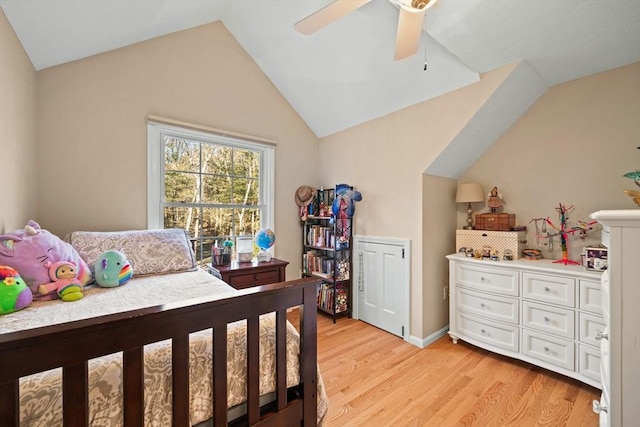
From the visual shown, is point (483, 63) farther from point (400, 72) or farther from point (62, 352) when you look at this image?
point (62, 352)

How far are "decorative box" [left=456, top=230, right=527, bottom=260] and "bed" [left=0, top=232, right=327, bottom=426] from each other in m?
1.93

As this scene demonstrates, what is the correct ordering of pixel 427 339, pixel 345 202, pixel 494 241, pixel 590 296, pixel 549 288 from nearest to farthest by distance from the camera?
pixel 590 296, pixel 549 288, pixel 494 241, pixel 427 339, pixel 345 202

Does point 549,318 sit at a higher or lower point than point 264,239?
lower

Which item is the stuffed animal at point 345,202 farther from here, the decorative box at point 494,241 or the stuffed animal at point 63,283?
the stuffed animal at point 63,283

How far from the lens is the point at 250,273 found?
8.06 feet

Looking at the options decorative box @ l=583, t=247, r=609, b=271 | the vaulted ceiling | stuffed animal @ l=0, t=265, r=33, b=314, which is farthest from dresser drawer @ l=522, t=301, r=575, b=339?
stuffed animal @ l=0, t=265, r=33, b=314

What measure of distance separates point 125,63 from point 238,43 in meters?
1.11

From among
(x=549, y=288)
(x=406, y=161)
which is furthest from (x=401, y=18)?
(x=549, y=288)

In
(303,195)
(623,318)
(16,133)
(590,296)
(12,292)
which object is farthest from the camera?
(303,195)

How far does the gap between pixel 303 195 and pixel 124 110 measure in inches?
73.5

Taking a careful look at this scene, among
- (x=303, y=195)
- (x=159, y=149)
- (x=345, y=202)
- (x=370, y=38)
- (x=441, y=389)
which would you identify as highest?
(x=370, y=38)

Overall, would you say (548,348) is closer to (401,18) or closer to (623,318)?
(623,318)

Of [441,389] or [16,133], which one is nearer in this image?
[16,133]

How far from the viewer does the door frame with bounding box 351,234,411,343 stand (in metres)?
2.51
